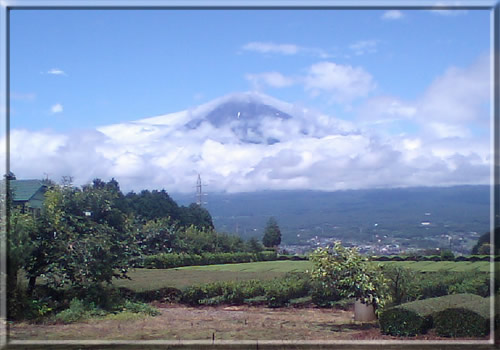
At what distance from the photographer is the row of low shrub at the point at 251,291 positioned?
9164mm

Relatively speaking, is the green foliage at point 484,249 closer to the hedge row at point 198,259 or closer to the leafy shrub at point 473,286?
the leafy shrub at point 473,286

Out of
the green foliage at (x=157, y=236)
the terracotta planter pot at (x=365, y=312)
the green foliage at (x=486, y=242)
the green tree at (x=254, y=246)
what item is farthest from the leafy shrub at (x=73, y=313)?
the green foliage at (x=486, y=242)

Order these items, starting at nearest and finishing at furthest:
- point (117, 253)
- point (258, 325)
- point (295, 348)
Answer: point (295, 348) → point (258, 325) → point (117, 253)

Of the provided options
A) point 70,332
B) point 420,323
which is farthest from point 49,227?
point 420,323

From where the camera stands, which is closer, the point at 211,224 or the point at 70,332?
the point at 70,332

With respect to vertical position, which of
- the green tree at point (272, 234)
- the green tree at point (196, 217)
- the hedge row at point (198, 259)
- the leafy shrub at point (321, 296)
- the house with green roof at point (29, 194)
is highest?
the house with green roof at point (29, 194)

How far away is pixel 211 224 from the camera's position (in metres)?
9.45

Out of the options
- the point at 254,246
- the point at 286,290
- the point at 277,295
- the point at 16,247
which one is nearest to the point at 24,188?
the point at 16,247

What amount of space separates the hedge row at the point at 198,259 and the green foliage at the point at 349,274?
3.73 feet

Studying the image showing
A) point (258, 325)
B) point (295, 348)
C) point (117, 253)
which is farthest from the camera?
point (117, 253)

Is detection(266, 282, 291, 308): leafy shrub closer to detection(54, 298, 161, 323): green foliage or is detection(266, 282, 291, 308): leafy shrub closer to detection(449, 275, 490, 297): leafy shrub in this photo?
detection(54, 298, 161, 323): green foliage

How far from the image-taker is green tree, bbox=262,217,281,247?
30.4ft

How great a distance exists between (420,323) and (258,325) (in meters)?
2.28

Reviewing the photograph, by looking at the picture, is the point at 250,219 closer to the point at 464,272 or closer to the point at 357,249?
the point at 357,249
